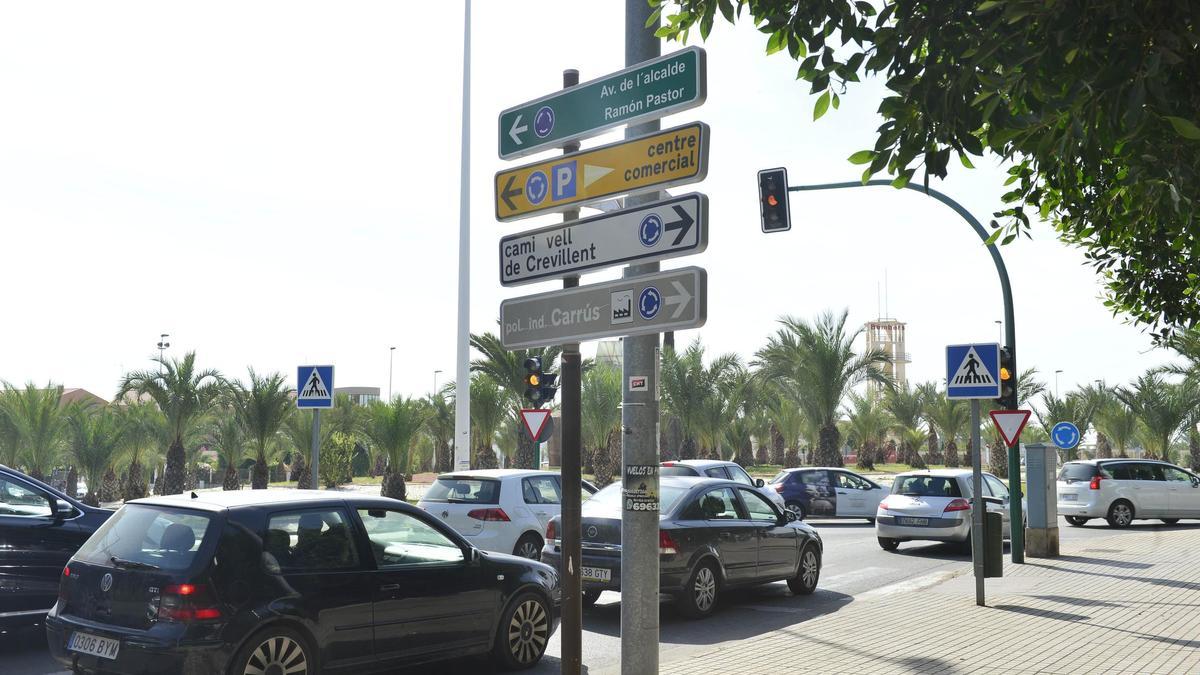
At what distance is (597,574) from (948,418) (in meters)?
42.3

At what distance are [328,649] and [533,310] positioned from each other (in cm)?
295

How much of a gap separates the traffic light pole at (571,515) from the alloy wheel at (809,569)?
8543 mm

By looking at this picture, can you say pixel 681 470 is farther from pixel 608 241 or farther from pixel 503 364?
pixel 608 241

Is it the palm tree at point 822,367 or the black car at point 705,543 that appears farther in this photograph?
the palm tree at point 822,367

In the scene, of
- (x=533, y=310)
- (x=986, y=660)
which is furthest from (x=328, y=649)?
(x=986, y=660)

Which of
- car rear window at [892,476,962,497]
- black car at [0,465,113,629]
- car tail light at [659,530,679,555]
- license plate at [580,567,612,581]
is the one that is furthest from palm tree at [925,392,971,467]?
black car at [0,465,113,629]

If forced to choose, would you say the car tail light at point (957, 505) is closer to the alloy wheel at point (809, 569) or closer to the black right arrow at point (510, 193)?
the alloy wheel at point (809, 569)

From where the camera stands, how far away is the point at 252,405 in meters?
33.4

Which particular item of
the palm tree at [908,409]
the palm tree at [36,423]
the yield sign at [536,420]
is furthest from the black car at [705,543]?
the palm tree at [908,409]

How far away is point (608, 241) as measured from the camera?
5.88 metres

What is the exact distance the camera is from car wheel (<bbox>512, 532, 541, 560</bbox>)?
14625 mm

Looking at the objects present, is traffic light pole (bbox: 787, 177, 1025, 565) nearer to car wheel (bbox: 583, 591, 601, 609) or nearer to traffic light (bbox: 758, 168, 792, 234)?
traffic light (bbox: 758, 168, 792, 234)

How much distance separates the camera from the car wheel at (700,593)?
11.7m

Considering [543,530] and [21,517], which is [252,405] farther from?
[21,517]
